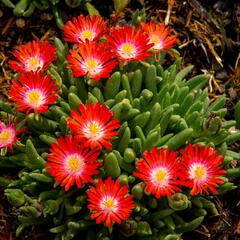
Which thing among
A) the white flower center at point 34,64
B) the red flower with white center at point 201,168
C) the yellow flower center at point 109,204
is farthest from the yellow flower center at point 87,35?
the yellow flower center at point 109,204

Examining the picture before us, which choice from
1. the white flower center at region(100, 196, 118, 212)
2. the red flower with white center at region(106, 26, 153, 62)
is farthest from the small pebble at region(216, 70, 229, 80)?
the white flower center at region(100, 196, 118, 212)

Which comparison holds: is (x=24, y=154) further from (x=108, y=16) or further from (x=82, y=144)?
(x=108, y=16)

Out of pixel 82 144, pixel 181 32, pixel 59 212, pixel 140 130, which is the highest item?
pixel 181 32

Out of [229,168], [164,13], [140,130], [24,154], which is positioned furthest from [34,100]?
[164,13]

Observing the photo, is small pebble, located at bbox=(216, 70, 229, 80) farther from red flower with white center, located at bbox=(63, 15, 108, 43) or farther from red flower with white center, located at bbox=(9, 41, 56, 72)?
red flower with white center, located at bbox=(9, 41, 56, 72)

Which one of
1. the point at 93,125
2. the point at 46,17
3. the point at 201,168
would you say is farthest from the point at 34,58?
the point at 201,168

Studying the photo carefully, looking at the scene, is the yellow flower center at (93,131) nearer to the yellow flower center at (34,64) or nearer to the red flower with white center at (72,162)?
the red flower with white center at (72,162)
